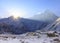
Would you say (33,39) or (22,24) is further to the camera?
(22,24)

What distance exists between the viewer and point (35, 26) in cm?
9525

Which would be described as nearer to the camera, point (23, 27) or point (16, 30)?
point (16, 30)

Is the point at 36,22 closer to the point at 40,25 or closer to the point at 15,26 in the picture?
the point at 40,25

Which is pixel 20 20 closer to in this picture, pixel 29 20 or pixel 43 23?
pixel 29 20

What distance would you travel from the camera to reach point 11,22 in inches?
3255

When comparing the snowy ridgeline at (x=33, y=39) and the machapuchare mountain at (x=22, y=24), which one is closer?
the snowy ridgeline at (x=33, y=39)

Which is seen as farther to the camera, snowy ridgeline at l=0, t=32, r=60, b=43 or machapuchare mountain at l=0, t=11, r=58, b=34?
machapuchare mountain at l=0, t=11, r=58, b=34

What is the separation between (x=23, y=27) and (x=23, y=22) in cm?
326

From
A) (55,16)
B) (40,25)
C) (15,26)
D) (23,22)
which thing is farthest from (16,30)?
(55,16)

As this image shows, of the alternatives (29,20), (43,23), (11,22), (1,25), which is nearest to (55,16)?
(43,23)

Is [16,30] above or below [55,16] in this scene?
below

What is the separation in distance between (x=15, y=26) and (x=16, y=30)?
143 inches

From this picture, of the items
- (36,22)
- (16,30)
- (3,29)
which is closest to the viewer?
(3,29)

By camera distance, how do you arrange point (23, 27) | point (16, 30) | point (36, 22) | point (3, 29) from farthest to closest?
point (36, 22) < point (23, 27) < point (16, 30) < point (3, 29)
